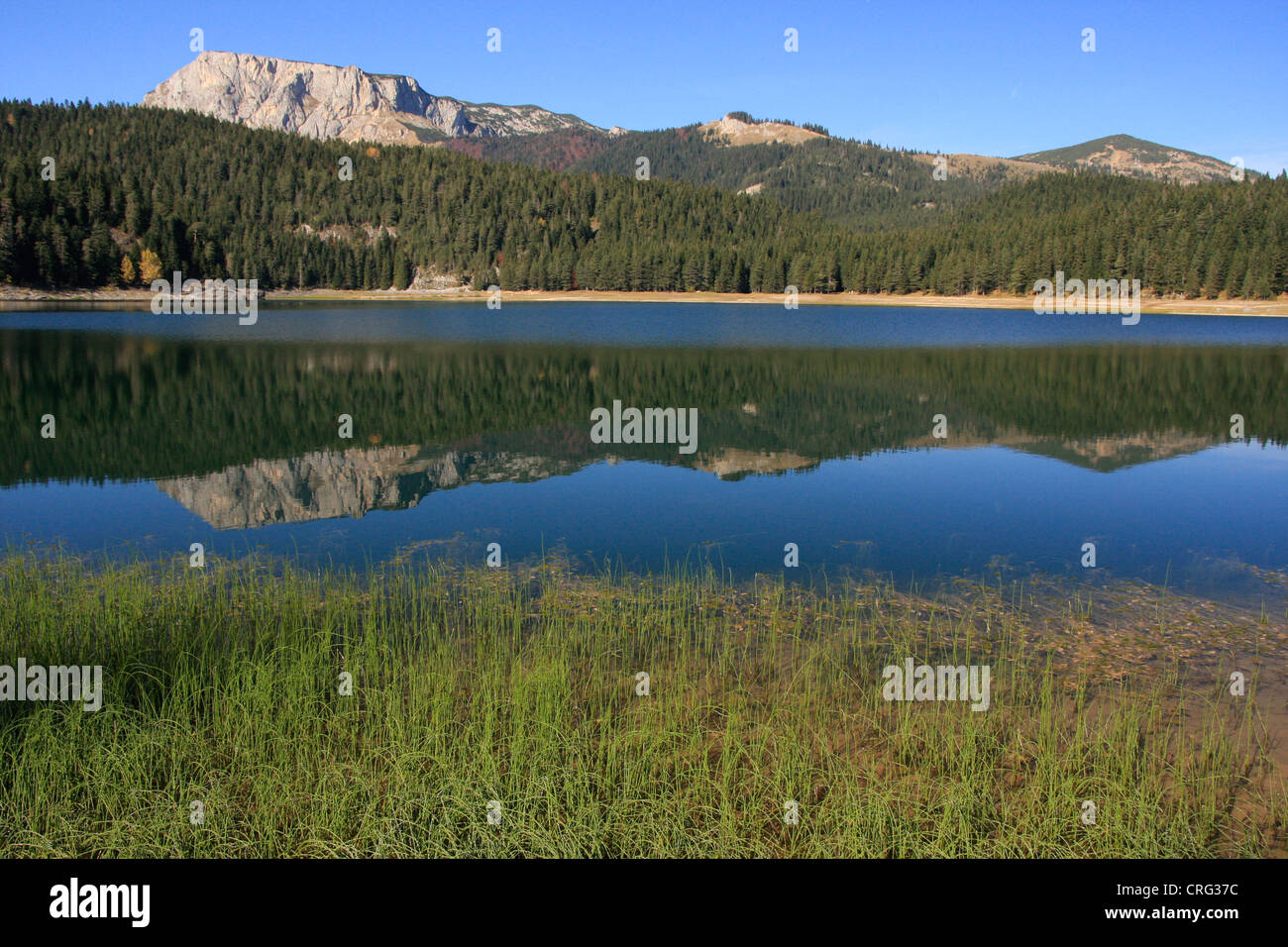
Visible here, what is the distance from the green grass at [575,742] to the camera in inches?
206

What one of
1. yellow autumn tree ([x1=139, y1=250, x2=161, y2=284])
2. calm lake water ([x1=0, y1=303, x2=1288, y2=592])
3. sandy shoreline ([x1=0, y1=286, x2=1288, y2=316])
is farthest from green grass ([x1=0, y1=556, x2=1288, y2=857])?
yellow autumn tree ([x1=139, y1=250, x2=161, y2=284])

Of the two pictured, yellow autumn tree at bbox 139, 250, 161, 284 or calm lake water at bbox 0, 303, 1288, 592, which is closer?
calm lake water at bbox 0, 303, 1288, 592

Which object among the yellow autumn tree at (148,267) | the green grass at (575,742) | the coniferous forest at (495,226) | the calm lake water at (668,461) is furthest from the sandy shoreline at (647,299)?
the green grass at (575,742)

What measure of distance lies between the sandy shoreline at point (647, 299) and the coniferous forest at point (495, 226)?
233cm

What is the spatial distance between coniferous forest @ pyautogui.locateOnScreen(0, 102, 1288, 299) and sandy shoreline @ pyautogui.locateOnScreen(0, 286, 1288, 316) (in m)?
2.33

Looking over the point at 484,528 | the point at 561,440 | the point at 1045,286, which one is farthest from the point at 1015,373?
the point at 1045,286

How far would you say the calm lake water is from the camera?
12.7 m

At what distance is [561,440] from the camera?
21.4 m

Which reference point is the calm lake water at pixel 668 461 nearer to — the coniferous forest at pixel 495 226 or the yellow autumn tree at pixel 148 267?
the coniferous forest at pixel 495 226

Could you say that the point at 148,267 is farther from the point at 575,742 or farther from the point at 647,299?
the point at 575,742

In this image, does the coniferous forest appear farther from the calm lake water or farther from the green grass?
the green grass

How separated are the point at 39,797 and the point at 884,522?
11.9 metres

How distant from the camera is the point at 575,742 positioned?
618 cm
